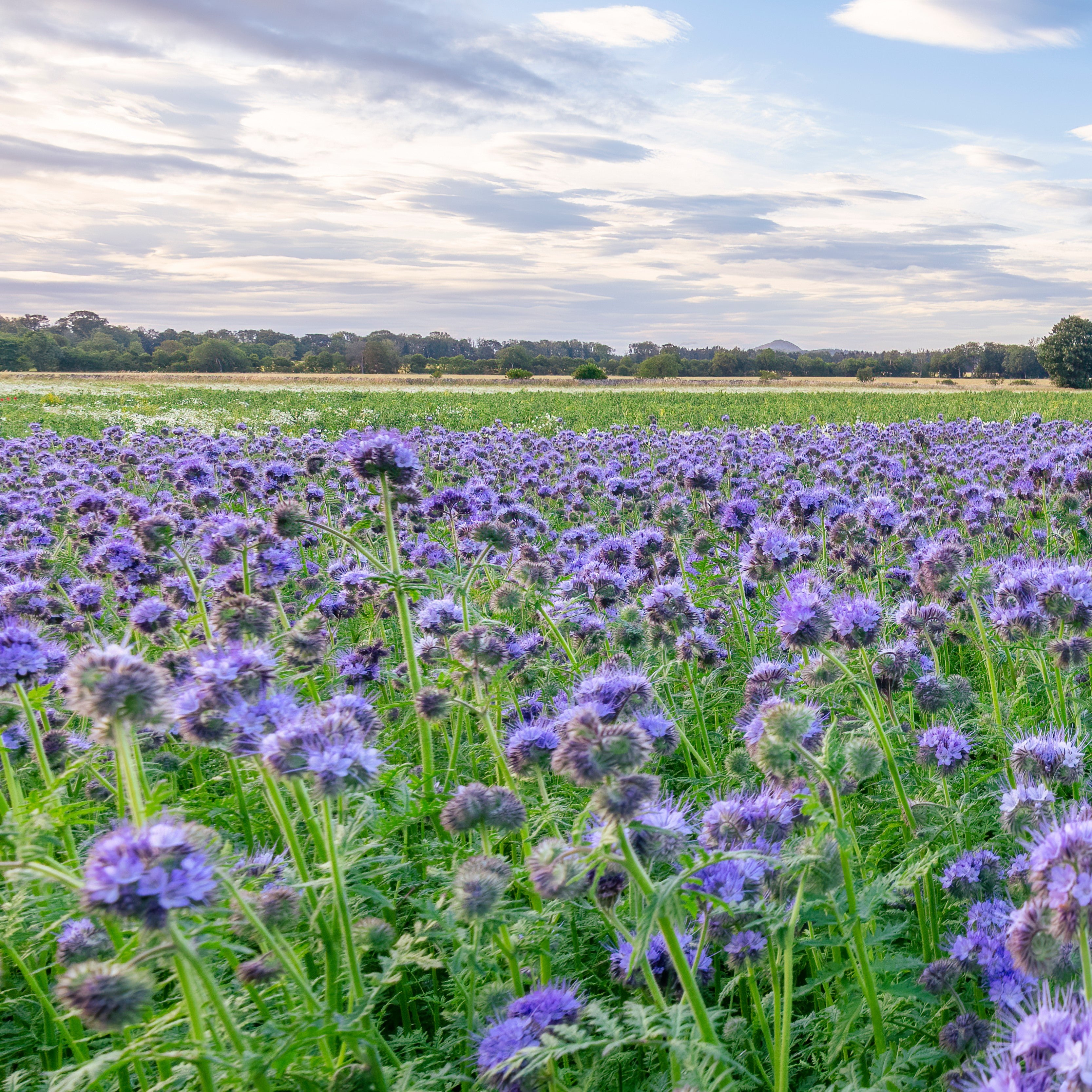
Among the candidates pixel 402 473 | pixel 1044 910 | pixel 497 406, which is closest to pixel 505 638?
pixel 402 473

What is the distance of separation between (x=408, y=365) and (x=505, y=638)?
→ 10225cm

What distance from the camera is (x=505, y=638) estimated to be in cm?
399

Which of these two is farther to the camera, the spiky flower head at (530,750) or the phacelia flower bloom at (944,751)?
the phacelia flower bloom at (944,751)

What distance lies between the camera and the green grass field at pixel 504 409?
2373 centimetres

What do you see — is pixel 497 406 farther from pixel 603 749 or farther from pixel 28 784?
pixel 603 749

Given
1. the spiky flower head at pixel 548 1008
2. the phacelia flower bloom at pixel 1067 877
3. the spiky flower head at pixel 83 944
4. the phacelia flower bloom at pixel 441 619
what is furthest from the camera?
the phacelia flower bloom at pixel 441 619

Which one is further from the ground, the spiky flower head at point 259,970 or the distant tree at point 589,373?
the distant tree at point 589,373

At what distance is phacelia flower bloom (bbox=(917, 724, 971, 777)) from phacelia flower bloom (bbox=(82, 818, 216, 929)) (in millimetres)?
2839

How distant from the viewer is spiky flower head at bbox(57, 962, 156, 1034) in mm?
1633

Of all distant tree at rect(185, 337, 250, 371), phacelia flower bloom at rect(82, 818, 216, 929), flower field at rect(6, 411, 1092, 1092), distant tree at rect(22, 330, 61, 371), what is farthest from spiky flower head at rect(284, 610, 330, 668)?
distant tree at rect(22, 330, 61, 371)

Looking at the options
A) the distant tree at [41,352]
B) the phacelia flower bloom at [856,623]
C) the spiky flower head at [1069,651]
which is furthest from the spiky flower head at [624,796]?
the distant tree at [41,352]

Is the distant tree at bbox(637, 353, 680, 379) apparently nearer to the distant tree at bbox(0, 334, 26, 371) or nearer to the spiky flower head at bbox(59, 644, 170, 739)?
the distant tree at bbox(0, 334, 26, 371)

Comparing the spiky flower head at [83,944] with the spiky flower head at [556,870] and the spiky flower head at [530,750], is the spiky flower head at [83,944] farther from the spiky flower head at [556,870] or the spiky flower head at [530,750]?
the spiky flower head at [556,870]

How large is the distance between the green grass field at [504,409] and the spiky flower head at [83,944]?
709 inches
